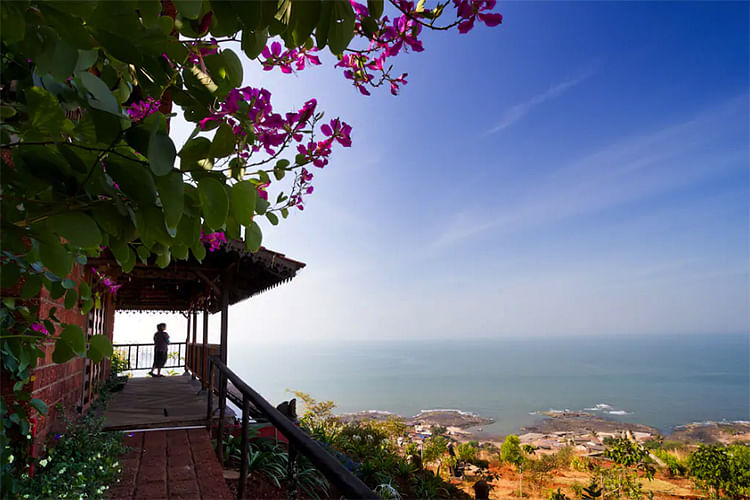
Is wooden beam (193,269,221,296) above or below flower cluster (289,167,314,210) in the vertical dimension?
below

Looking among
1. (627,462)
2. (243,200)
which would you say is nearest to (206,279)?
(243,200)

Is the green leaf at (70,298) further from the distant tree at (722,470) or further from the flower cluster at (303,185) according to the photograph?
the distant tree at (722,470)

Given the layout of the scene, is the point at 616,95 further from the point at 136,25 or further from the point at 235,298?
the point at 136,25

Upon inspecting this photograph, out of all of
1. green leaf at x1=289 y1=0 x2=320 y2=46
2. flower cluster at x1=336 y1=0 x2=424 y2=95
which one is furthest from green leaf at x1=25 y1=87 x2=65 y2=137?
flower cluster at x1=336 y1=0 x2=424 y2=95

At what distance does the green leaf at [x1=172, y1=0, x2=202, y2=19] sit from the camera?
0.44 m

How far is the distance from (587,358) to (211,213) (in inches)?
3350

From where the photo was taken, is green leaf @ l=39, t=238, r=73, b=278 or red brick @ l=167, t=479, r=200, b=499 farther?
red brick @ l=167, t=479, r=200, b=499

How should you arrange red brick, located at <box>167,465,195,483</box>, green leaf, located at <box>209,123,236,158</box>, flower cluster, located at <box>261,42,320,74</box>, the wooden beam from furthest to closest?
the wooden beam, red brick, located at <box>167,465,195,483</box>, flower cluster, located at <box>261,42,320,74</box>, green leaf, located at <box>209,123,236,158</box>

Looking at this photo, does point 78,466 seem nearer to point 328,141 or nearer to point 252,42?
point 328,141

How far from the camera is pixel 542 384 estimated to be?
4988 centimetres

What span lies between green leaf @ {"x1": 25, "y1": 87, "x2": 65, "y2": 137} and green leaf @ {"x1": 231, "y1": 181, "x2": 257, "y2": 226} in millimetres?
224

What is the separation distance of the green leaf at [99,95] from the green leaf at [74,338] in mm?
417

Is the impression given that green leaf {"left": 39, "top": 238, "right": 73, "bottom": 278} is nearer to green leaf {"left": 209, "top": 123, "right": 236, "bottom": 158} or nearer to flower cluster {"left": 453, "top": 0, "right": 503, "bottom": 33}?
green leaf {"left": 209, "top": 123, "right": 236, "bottom": 158}

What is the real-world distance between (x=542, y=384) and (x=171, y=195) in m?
56.0
